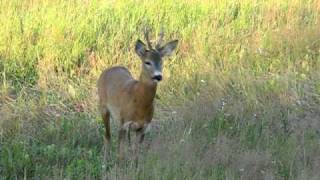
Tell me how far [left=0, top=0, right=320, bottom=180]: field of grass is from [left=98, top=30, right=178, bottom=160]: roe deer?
23 centimetres

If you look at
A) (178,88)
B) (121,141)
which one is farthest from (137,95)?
(178,88)

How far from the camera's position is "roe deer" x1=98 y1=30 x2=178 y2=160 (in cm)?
700

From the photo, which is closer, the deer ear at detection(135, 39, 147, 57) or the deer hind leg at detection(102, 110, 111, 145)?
the deer ear at detection(135, 39, 147, 57)

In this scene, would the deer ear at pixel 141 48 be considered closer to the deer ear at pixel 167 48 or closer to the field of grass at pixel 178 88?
the deer ear at pixel 167 48

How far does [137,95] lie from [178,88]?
5.58 ft

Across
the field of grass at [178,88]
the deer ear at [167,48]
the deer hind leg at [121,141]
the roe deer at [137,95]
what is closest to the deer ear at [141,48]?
the roe deer at [137,95]

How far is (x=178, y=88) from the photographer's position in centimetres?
891

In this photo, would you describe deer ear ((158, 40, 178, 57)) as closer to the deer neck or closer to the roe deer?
the roe deer

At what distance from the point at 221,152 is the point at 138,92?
1.01 meters

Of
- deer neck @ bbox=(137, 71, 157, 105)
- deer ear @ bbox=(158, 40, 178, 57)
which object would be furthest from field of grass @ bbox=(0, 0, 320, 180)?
deer ear @ bbox=(158, 40, 178, 57)

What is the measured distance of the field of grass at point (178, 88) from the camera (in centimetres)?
680

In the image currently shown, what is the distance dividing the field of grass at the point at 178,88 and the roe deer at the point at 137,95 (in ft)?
0.76

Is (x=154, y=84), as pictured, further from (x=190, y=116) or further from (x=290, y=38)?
(x=290, y=38)

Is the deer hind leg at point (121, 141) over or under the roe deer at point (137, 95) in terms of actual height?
under
